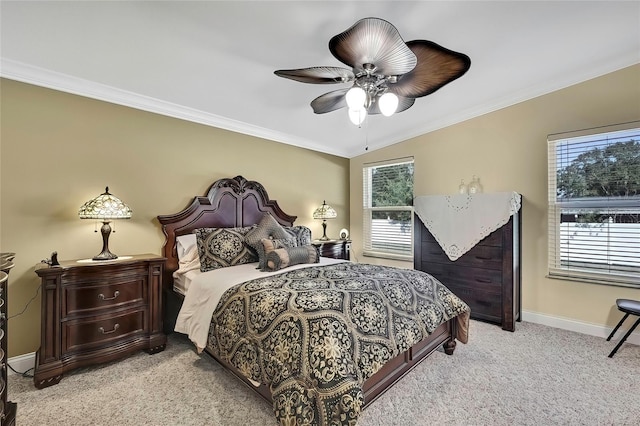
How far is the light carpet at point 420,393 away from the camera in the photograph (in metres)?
1.77

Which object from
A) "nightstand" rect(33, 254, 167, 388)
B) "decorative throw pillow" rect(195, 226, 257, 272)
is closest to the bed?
"decorative throw pillow" rect(195, 226, 257, 272)

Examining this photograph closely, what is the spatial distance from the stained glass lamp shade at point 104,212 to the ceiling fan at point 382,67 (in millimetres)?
1794

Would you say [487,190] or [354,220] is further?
[354,220]

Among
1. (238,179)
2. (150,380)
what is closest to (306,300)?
(150,380)

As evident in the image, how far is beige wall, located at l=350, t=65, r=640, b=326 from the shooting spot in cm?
293

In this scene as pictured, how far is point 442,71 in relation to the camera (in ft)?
6.24

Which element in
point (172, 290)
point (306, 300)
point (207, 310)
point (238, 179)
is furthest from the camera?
point (238, 179)

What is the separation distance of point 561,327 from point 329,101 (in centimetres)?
351

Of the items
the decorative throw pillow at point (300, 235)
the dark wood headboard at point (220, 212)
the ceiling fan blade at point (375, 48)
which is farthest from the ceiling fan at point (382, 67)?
the dark wood headboard at point (220, 212)

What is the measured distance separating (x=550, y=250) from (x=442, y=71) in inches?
105

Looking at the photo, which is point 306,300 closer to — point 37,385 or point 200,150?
point 37,385

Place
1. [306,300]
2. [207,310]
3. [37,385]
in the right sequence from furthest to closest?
[207,310] < [37,385] < [306,300]

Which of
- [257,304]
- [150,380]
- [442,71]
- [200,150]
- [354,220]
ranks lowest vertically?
[150,380]

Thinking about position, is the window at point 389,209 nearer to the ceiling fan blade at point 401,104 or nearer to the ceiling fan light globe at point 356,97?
the ceiling fan blade at point 401,104
